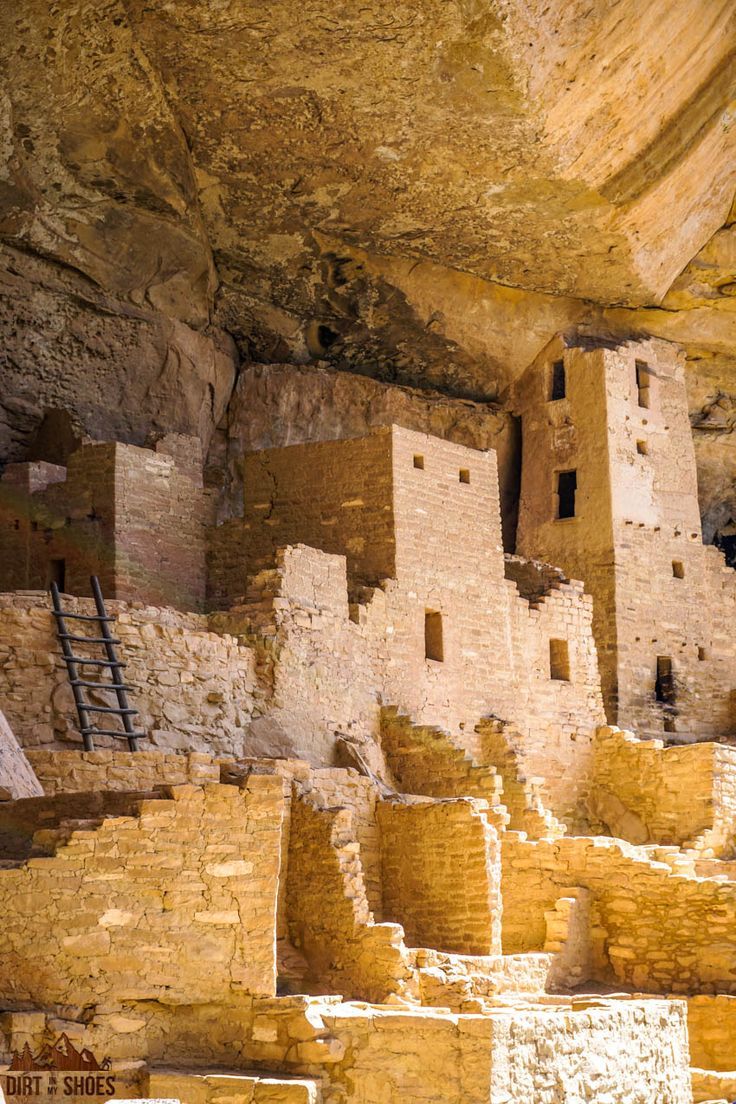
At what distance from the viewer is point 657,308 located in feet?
92.6

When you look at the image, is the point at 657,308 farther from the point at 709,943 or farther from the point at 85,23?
the point at 709,943

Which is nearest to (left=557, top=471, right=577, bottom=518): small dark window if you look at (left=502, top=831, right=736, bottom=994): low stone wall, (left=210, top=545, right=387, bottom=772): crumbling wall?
(left=210, top=545, right=387, bottom=772): crumbling wall

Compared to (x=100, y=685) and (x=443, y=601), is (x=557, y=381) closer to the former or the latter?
(x=443, y=601)

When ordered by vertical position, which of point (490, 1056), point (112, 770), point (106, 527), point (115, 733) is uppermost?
point (106, 527)

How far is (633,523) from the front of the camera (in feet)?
89.4

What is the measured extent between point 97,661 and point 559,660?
908 centimetres

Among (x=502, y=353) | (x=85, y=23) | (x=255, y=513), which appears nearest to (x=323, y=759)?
(x=255, y=513)

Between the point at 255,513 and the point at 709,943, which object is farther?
the point at 255,513

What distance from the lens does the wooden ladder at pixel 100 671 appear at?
49.5 ft

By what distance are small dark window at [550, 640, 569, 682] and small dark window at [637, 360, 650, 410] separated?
6.47 metres

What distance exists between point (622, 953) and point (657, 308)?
1383 centimetres

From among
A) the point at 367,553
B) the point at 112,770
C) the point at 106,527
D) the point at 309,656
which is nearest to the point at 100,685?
the point at 112,770

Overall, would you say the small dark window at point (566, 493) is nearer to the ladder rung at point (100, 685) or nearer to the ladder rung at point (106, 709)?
the ladder rung at point (100, 685)

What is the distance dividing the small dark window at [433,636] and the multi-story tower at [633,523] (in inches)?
228
